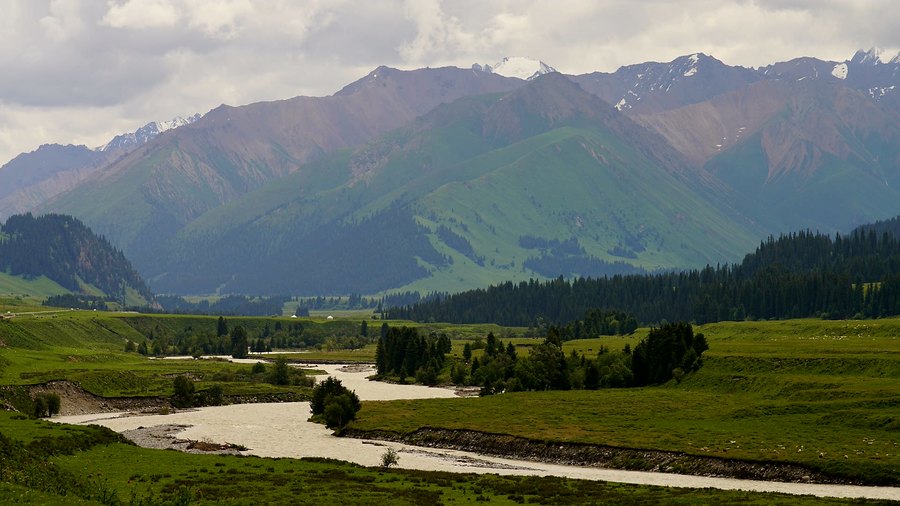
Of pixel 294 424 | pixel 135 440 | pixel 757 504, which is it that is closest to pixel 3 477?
pixel 757 504

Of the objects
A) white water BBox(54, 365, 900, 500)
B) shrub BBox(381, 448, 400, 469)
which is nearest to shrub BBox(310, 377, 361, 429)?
white water BBox(54, 365, 900, 500)

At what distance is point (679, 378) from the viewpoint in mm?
151125

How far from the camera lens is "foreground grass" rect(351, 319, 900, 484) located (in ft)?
340

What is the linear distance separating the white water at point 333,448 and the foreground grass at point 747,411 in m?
5.60

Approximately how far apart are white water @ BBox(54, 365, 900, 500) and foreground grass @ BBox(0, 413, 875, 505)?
28.0ft

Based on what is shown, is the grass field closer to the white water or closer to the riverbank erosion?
the riverbank erosion

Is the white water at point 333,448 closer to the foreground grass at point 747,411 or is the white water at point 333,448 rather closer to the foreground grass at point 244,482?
the foreground grass at point 747,411

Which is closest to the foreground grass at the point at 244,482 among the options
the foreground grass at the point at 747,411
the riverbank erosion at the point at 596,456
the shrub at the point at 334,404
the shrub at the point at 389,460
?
the shrub at the point at 389,460

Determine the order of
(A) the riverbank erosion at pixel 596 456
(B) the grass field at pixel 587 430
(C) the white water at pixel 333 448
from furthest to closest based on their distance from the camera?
1. (A) the riverbank erosion at pixel 596 456
2. (C) the white water at pixel 333 448
3. (B) the grass field at pixel 587 430

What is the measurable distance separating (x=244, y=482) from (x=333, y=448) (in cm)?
3681

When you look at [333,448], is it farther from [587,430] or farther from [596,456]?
[596,456]

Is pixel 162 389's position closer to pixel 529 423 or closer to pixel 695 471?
pixel 529 423

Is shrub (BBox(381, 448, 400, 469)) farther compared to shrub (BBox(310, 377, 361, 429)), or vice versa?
shrub (BBox(310, 377, 361, 429))

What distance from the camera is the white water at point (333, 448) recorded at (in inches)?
3757
